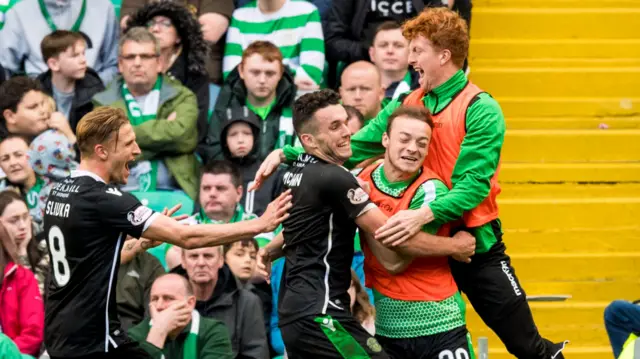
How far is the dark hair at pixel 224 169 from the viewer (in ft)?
33.6

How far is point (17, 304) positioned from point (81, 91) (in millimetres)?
2283

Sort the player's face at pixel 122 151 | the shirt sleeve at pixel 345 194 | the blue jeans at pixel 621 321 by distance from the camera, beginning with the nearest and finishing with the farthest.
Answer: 1. the shirt sleeve at pixel 345 194
2. the player's face at pixel 122 151
3. the blue jeans at pixel 621 321

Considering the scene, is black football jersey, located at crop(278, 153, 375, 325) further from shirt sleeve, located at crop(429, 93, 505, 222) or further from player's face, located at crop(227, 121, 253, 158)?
player's face, located at crop(227, 121, 253, 158)

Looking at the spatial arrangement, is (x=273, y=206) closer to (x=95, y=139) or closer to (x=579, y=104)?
(x=95, y=139)

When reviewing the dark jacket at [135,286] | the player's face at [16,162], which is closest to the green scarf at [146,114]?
the player's face at [16,162]

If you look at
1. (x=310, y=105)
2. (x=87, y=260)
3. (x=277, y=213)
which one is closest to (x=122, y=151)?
(x=87, y=260)

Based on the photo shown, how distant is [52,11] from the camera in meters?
11.4

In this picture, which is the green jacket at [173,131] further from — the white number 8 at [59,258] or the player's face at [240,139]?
the white number 8 at [59,258]

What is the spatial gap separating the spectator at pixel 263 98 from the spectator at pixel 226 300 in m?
1.58

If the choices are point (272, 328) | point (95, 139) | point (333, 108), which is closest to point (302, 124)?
point (333, 108)

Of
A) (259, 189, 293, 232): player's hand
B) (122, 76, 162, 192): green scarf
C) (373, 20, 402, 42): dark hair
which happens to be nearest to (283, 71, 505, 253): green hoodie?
(259, 189, 293, 232): player's hand

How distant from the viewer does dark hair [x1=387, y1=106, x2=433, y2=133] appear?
7.41 metres

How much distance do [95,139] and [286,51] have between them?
437 centimetres

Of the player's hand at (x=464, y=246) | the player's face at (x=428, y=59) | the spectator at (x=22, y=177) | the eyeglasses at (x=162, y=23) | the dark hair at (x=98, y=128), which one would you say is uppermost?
the player's face at (x=428, y=59)
